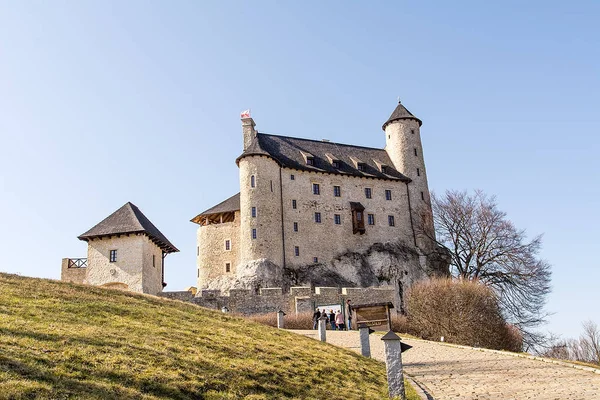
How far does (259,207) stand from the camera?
51.3m

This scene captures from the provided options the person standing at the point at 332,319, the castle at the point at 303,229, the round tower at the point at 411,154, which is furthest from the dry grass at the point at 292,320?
the round tower at the point at 411,154

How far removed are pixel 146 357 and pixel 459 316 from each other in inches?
909

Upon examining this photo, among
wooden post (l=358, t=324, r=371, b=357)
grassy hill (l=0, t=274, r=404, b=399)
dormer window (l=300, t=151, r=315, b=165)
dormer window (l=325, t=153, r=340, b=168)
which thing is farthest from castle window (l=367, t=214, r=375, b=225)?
wooden post (l=358, t=324, r=371, b=357)

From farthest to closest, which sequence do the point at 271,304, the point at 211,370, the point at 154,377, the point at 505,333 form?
the point at 271,304 → the point at 505,333 → the point at 211,370 → the point at 154,377

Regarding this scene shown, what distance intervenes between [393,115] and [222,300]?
30.7 metres

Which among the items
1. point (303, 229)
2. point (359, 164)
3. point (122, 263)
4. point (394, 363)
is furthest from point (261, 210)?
point (394, 363)

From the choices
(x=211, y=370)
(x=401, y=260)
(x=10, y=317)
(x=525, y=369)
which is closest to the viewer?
(x=211, y=370)

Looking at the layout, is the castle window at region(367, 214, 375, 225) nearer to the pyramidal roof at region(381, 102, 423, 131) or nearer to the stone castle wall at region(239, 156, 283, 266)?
the stone castle wall at region(239, 156, 283, 266)

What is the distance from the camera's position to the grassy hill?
1075 cm

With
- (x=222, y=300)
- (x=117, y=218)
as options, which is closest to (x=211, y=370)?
(x=222, y=300)

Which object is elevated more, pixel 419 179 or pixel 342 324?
pixel 419 179

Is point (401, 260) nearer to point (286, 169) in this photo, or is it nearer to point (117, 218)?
point (286, 169)

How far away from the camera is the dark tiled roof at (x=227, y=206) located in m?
54.9

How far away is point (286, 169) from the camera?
180ft
